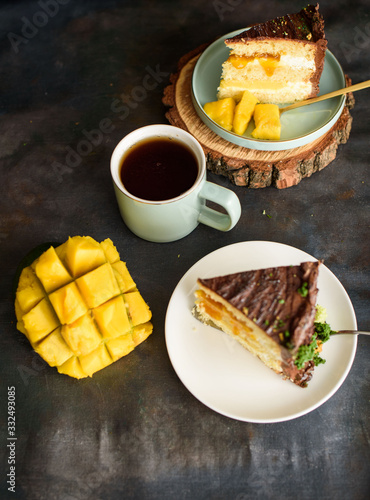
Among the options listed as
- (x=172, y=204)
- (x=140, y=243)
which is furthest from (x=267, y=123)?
(x=140, y=243)

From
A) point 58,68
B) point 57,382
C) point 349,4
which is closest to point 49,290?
point 57,382

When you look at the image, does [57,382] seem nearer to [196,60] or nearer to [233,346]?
[233,346]

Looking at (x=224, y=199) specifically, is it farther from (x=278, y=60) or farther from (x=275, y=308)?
(x=278, y=60)

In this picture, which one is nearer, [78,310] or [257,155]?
[78,310]

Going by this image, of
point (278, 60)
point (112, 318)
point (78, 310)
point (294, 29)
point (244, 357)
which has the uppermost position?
point (294, 29)

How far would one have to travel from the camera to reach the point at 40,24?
3844 mm

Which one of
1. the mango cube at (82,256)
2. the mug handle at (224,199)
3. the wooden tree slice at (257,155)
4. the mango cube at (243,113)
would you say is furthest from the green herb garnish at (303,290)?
the mango cube at (243,113)

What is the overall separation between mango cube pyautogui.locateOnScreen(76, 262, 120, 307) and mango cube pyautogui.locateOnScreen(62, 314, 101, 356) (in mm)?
97

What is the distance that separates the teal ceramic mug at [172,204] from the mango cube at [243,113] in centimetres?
45

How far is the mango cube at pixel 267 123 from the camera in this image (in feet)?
9.66

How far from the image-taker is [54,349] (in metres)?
2.41

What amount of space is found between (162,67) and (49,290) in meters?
2.10

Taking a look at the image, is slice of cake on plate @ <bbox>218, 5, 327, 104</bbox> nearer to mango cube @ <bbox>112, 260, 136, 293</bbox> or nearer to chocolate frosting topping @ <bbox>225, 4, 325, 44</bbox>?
chocolate frosting topping @ <bbox>225, 4, 325, 44</bbox>

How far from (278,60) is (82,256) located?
187cm
